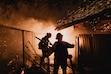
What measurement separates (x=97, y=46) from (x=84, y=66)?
64.5 inches

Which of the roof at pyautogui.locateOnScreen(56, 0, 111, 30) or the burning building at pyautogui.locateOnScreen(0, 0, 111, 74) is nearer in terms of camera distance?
the burning building at pyautogui.locateOnScreen(0, 0, 111, 74)

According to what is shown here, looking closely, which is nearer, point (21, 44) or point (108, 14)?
point (108, 14)

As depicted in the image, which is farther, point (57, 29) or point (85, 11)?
point (85, 11)

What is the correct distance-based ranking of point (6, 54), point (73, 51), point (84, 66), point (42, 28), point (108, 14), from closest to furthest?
point (108, 14) → point (6, 54) → point (84, 66) → point (73, 51) → point (42, 28)

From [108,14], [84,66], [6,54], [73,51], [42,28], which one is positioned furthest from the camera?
[42,28]

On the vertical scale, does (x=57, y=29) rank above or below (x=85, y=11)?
below

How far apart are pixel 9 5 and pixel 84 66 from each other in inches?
325

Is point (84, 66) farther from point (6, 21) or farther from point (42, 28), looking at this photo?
point (6, 21)

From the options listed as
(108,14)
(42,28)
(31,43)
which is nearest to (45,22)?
(42,28)

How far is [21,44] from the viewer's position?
16938 mm

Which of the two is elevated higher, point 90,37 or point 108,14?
point 108,14

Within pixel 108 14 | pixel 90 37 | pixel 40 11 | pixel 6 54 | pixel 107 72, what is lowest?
pixel 107 72

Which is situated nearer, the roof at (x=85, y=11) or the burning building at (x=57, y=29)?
the burning building at (x=57, y=29)

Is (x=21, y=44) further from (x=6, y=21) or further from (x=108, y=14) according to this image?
(x=108, y=14)
